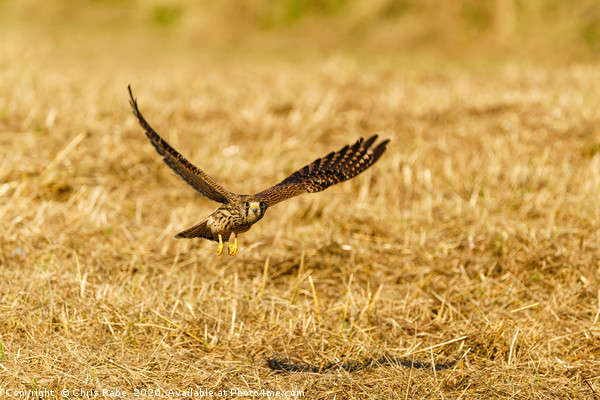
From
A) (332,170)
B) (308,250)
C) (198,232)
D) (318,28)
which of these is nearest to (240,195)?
(198,232)

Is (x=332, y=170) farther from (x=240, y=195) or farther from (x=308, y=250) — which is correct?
(x=308, y=250)

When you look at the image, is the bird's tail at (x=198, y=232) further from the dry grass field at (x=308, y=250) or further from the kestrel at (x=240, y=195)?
the dry grass field at (x=308, y=250)

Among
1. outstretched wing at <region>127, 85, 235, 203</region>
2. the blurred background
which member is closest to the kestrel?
outstretched wing at <region>127, 85, 235, 203</region>

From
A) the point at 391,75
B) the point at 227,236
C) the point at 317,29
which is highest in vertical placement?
the point at 317,29

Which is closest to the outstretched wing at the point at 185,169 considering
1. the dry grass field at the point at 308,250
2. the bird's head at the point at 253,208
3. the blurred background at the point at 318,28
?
the bird's head at the point at 253,208

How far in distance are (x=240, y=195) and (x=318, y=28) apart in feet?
38.8

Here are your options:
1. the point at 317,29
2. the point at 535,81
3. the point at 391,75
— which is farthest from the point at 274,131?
the point at 317,29

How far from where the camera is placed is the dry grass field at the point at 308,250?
415cm

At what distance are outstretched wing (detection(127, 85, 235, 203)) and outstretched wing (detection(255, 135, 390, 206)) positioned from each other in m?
0.27

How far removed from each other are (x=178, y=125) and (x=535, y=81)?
520 centimetres

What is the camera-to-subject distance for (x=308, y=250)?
216 inches

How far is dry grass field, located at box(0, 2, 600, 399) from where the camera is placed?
4.15 meters

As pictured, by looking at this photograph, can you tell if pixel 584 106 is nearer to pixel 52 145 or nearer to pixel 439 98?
pixel 439 98

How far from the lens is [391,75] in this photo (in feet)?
36.9
